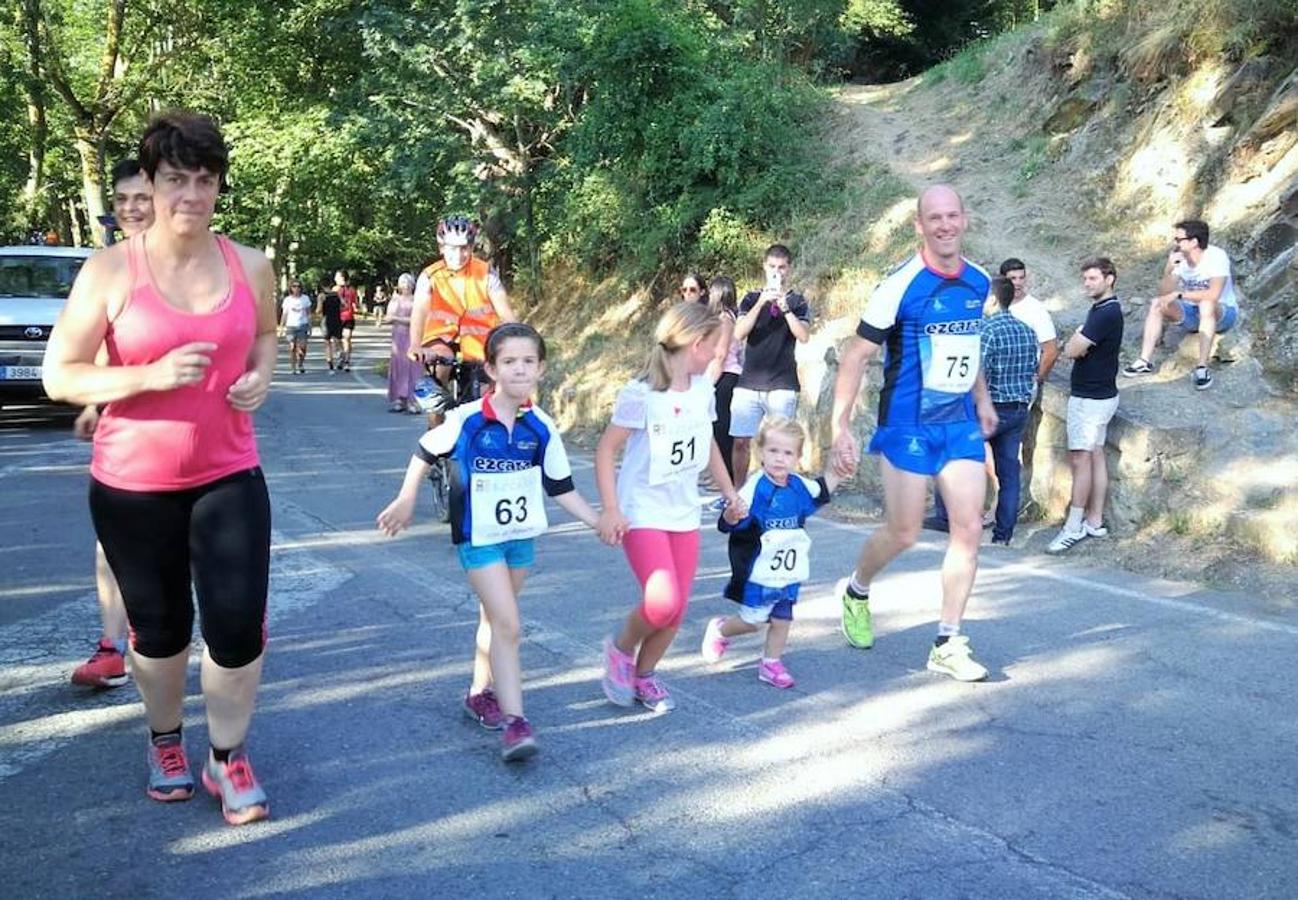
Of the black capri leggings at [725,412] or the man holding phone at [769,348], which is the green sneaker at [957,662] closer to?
the man holding phone at [769,348]

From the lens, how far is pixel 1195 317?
34.9ft

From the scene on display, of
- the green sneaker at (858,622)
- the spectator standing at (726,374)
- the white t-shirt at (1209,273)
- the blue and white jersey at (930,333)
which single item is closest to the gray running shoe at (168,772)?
the green sneaker at (858,622)

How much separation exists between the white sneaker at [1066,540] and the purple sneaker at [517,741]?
514 centimetres

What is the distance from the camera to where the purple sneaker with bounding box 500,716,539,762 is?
457 centimetres

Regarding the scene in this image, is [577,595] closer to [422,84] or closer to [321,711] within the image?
[321,711]

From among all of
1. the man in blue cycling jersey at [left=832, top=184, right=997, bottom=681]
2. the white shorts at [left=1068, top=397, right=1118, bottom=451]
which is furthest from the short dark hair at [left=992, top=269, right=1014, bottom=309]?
the man in blue cycling jersey at [left=832, top=184, right=997, bottom=681]

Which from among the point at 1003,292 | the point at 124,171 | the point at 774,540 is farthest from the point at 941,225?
the point at 1003,292

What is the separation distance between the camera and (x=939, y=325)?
5.73 meters

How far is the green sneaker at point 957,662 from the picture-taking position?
223 inches

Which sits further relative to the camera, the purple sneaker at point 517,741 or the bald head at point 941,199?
the bald head at point 941,199

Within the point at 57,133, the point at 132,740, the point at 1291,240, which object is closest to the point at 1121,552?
the point at 1291,240

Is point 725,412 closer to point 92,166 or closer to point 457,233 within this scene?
point 457,233

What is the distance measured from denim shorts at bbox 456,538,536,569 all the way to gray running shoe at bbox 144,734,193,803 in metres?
1.17

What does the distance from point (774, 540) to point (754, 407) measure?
182 inches
